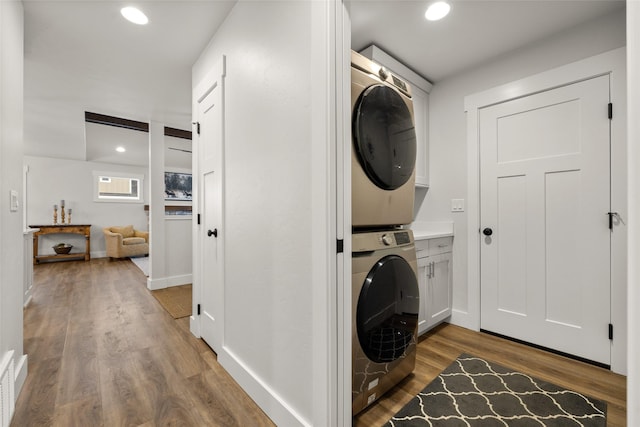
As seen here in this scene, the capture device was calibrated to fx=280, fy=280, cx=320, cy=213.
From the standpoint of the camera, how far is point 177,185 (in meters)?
5.88

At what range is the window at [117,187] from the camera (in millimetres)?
6820

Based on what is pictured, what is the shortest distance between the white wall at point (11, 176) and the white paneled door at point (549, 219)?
129 inches

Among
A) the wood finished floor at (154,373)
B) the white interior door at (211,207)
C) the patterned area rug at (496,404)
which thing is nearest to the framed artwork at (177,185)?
the wood finished floor at (154,373)

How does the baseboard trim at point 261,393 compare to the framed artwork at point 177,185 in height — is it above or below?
below

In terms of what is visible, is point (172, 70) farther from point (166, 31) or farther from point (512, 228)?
point (512, 228)

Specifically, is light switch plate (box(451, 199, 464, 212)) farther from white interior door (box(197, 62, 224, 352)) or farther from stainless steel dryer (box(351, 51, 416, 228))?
white interior door (box(197, 62, 224, 352))

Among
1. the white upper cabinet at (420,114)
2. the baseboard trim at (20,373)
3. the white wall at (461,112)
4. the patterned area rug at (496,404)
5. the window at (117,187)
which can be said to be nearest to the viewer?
the patterned area rug at (496,404)

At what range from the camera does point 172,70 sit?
8.81ft

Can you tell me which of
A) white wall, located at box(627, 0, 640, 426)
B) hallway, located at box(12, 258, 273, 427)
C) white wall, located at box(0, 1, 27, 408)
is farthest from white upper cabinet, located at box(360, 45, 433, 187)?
white wall, located at box(0, 1, 27, 408)

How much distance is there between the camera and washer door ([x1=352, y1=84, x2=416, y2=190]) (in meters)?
1.37

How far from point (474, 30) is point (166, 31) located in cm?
230

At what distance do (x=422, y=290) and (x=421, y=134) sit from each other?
4.90 ft

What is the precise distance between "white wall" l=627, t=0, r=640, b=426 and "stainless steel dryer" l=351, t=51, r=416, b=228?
2.98ft

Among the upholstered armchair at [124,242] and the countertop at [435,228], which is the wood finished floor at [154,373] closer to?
the countertop at [435,228]
